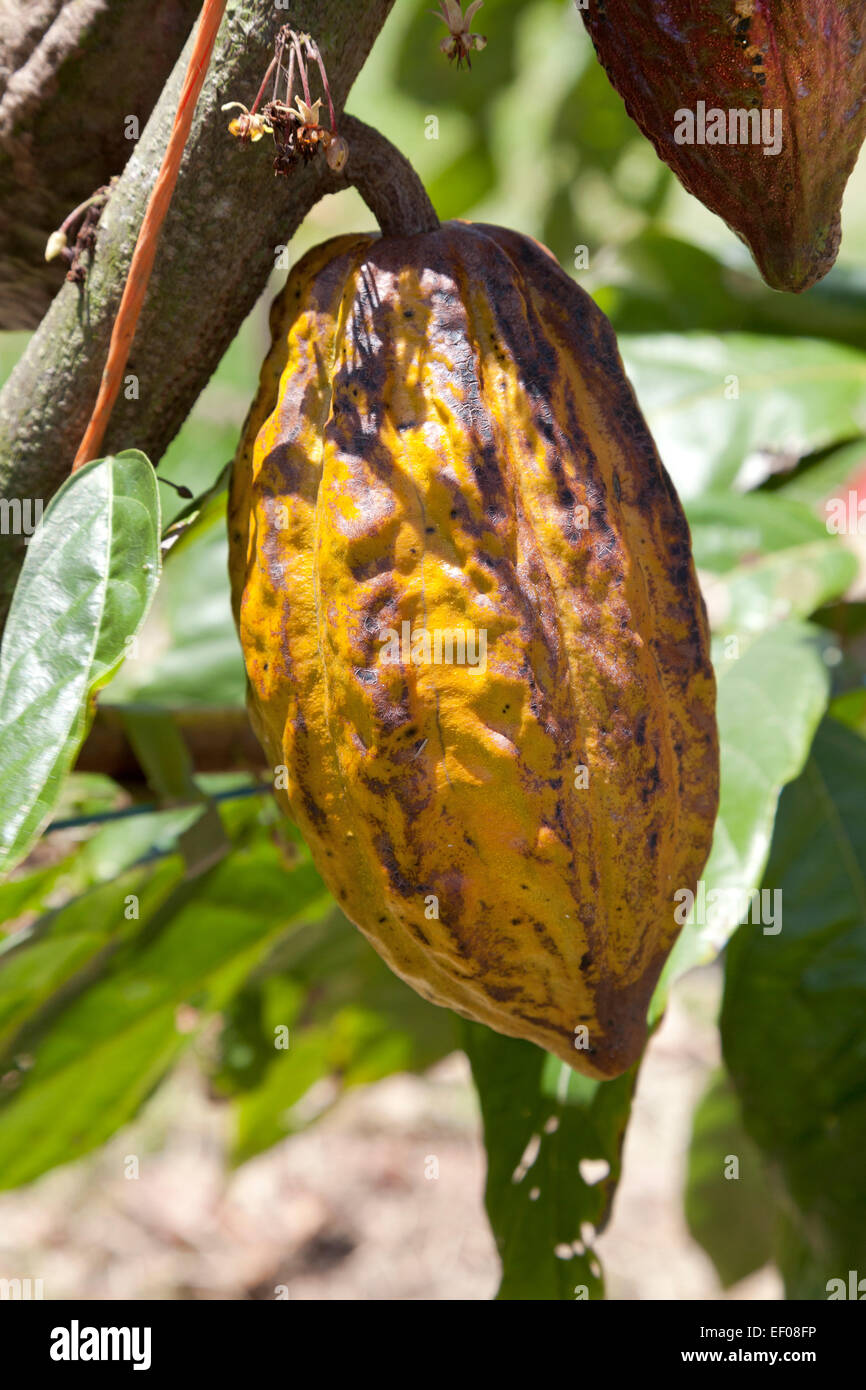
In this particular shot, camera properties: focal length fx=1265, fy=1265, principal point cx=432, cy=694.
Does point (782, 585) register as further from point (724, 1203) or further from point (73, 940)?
point (724, 1203)

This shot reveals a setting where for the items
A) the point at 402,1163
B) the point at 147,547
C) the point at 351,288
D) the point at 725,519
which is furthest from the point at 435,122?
the point at 402,1163

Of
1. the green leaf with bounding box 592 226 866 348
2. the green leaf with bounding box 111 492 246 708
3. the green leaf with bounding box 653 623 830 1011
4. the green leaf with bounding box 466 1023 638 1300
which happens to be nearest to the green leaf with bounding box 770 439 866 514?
the green leaf with bounding box 592 226 866 348

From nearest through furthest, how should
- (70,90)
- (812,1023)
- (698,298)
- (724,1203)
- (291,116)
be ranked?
(291,116)
(70,90)
(812,1023)
(698,298)
(724,1203)

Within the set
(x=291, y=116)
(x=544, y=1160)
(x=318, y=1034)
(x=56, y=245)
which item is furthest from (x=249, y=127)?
(x=318, y=1034)

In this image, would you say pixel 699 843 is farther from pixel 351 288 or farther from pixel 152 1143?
pixel 152 1143

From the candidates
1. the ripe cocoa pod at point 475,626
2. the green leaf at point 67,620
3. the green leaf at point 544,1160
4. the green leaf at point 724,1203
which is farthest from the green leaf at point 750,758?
the green leaf at point 724,1203

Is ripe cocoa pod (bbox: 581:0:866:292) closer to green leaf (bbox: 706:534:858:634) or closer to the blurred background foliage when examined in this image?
the blurred background foliage
